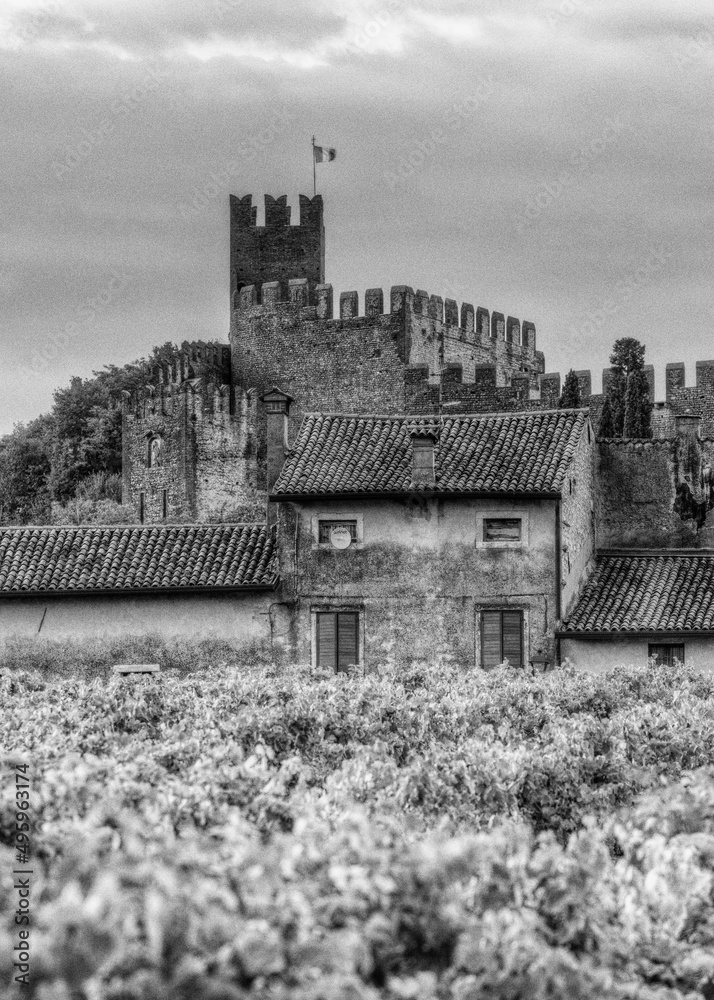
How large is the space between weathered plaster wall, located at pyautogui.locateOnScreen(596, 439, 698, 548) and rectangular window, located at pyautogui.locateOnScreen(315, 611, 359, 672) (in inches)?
415

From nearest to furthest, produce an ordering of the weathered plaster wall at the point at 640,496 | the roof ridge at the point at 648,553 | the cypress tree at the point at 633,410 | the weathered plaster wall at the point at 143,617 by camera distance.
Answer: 1. the weathered plaster wall at the point at 143,617
2. the roof ridge at the point at 648,553
3. the weathered plaster wall at the point at 640,496
4. the cypress tree at the point at 633,410

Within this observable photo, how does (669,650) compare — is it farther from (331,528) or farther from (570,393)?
(570,393)

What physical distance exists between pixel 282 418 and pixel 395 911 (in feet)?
121

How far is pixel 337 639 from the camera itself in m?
39.7

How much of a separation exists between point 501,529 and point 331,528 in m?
4.29

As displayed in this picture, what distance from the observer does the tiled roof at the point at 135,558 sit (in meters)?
39.3

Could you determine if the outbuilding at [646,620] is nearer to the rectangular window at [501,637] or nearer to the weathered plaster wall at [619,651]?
the weathered plaster wall at [619,651]

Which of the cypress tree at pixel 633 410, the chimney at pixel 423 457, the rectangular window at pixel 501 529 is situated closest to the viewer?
the rectangular window at pixel 501 529

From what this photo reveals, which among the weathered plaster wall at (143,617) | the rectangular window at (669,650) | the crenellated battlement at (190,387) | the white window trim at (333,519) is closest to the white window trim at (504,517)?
the white window trim at (333,519)

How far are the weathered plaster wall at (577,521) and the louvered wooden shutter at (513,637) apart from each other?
116 centimetres

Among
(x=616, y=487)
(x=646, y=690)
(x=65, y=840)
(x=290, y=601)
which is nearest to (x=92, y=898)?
(x=65, y=840)

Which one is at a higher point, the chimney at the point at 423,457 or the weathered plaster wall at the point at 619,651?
the chimney at the point at 423,457

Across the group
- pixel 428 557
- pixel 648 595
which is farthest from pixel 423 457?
pixel 648 595

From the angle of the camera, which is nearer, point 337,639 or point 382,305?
point 337,639
